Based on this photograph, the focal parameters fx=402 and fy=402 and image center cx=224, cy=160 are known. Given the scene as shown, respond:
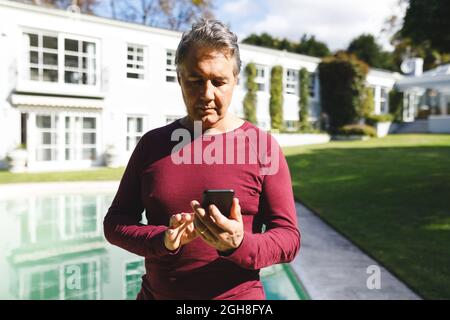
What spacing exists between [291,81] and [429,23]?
1885cm

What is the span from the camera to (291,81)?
26078mm

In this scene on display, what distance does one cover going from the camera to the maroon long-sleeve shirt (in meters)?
1.55

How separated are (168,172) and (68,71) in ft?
55.8

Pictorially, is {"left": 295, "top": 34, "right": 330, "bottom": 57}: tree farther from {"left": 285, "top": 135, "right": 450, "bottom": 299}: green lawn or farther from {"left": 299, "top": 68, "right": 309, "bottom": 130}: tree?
{"left": 285, "top": 135, "right": 450, "bottom": 299}: green lawn

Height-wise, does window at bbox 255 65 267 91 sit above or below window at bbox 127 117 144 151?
above

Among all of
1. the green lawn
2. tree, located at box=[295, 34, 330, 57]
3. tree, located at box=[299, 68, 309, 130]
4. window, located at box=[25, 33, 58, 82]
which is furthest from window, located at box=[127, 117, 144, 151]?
tree, located at box=[295, 34, 330, 57]

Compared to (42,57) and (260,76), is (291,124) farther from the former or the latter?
(42,57)

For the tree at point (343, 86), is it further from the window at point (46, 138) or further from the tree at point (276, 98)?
the window at point (46, 138)

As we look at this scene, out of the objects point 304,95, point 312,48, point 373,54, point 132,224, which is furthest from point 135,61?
point 373,54

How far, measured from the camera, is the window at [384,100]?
30.6 metres

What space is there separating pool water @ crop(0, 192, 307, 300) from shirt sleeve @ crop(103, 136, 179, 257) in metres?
3.81

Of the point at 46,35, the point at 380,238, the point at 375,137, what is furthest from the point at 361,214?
the point at 375,137

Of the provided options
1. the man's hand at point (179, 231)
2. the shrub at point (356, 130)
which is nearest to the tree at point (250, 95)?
the shrub at point (356, 130)

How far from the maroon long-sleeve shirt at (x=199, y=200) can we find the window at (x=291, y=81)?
24.7m
